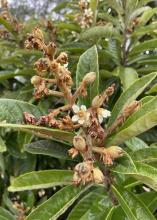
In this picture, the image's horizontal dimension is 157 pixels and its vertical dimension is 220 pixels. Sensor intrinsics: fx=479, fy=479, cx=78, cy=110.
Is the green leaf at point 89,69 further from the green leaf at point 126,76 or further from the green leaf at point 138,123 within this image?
the green leaf at point 126,76

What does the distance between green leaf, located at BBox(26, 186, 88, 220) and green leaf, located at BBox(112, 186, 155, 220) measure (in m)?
0.12

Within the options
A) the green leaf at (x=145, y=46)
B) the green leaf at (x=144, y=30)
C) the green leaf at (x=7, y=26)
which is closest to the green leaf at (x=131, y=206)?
the green leaf at (x=145, y=46)

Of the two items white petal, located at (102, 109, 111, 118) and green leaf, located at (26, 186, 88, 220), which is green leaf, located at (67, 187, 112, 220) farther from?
white petal, located at (102, 109, 111, 118)

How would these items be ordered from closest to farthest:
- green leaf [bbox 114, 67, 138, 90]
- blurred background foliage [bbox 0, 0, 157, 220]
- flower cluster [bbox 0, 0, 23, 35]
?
green leaf [bbox 114, 67, 138, 90] < blurred background foliage [bbox 0, 0, 157, 220] < flower cluster [bbox 0, 0, 23, 35]

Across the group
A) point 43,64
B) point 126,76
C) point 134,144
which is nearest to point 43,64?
point 43,64

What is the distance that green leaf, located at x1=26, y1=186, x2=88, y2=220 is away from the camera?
4.31 feet

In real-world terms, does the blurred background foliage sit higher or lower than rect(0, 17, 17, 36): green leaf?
lower

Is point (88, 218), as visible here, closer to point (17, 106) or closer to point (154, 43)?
point (17, 106)

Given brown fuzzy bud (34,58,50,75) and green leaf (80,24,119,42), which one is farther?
green leaf (80,24,119,42)

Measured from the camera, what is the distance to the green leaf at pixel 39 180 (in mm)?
1243

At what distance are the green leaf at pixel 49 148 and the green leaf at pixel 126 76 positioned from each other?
525mm

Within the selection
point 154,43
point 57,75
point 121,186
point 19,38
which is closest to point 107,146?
point 121,186

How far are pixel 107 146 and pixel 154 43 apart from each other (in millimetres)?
795

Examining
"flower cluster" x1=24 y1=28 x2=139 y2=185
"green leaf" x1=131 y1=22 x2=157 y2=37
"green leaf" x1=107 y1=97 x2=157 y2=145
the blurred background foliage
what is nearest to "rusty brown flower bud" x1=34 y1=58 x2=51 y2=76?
"flower cluster" x1=24 y1=28 x2=139 y2=185
